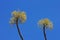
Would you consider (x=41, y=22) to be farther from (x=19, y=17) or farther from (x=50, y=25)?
(x=19, y=17)

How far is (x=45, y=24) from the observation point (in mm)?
35844

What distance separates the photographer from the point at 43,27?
35.8 metres

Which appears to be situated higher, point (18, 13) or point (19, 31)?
point (18, 13)

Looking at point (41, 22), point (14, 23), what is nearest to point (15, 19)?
point (14, 23)

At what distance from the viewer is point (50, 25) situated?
117ft

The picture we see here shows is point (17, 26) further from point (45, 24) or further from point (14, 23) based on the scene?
point (45, 24)

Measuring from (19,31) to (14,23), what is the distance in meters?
1.76

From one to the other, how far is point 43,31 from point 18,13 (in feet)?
19.6

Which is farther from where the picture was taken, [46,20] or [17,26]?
[46,20]

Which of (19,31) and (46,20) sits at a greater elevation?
(46,20)

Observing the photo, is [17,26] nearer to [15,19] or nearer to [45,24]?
[15,19]

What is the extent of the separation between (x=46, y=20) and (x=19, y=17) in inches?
220

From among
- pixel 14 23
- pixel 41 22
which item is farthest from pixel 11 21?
pixel 41 22

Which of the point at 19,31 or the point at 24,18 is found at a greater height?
the point at 24,18
